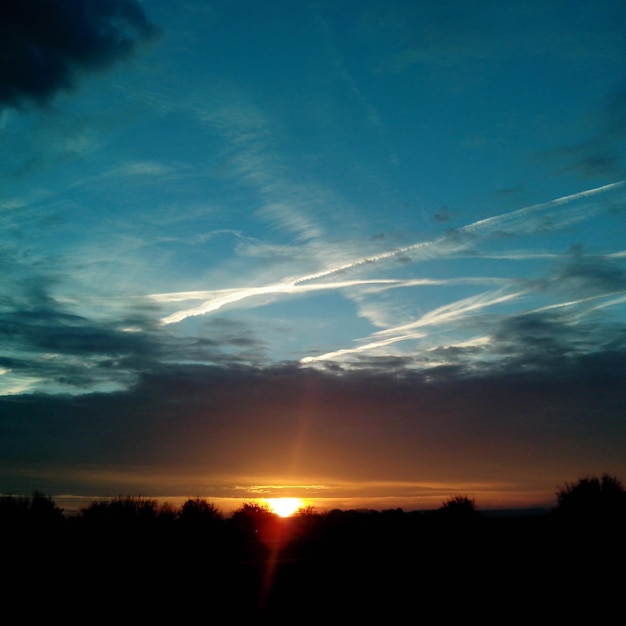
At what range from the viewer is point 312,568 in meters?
24.6

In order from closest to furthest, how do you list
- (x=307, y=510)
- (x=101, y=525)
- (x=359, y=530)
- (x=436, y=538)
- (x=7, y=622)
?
(x=7, y=622)
(x=101, y=525)
(x=436, y=538)
(x=359, y=530)
(x=307, y=510)

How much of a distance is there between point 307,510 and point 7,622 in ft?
146

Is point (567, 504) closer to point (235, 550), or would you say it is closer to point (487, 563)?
point (487, 563)

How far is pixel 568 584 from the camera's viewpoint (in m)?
19.5

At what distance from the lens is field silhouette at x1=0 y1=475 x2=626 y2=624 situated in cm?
1689

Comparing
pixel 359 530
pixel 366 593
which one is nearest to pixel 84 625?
pixel 366 593

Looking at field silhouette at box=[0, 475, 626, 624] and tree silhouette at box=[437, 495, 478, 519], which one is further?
tree silhouette at box=[437, 495, 478, 519]

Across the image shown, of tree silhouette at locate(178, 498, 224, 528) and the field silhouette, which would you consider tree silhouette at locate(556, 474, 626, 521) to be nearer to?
the field silhouette

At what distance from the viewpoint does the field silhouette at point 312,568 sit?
16.9 m

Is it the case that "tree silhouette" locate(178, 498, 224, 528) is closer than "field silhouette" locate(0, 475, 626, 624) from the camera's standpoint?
No

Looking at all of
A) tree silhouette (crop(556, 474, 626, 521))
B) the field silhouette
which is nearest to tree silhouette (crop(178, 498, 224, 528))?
the field silhouette

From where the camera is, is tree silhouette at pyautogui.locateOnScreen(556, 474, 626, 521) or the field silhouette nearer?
the field silhouette

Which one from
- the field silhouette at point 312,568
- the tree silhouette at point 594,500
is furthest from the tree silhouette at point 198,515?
the tree silhouette at point 594,500

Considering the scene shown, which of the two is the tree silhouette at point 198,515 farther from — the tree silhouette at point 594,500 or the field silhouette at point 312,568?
the tree silhouette at point 594,500
